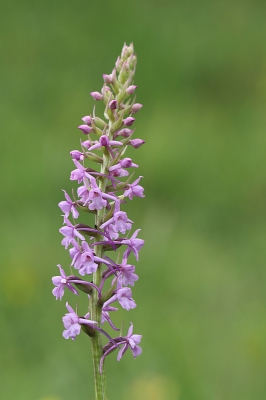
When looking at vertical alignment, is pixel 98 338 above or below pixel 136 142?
below

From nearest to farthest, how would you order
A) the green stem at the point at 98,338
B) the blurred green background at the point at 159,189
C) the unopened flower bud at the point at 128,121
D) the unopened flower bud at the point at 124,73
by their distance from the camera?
the green stem at the point at 98,338 < the unopened flower bud at the point at 128,121 < the unopened flower bud at the point at 124,73 < the blurred green background at the point at 159,189

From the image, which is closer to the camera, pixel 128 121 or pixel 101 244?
pixel 101 244

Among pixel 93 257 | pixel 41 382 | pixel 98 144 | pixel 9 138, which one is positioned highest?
pixel 98 144

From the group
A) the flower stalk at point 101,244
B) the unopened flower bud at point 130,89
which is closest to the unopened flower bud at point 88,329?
the flower stalk at point 101,244

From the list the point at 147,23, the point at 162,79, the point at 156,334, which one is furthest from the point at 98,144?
the point at 147,23

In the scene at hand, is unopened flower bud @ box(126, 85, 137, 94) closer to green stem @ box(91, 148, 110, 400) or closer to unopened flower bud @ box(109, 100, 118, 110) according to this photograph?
unopened flower bud @ box(109, 100, 118, 110)

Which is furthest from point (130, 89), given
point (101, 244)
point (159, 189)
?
point (159, 189)

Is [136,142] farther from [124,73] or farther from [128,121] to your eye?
[124,73]

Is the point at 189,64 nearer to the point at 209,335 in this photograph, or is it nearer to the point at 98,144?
the point at 209,335

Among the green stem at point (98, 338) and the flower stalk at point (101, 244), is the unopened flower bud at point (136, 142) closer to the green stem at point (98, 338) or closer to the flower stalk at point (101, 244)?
the flower stalk at point (101, 244)
